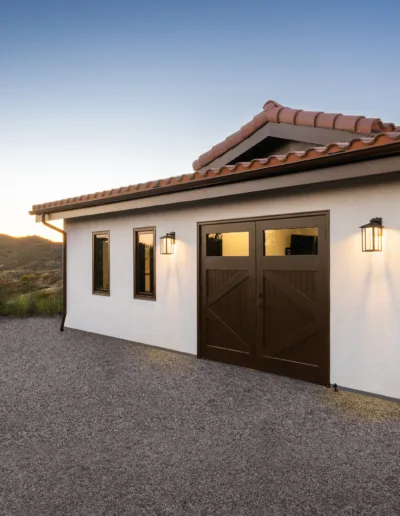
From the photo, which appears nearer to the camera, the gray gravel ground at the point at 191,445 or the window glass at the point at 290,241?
the gray gravel ground at the point at 191,445

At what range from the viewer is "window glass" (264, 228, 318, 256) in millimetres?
5656

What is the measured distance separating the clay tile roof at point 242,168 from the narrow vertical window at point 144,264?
938mm

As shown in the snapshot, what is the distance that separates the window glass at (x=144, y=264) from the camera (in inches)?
322

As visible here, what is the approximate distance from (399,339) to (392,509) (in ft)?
7.74

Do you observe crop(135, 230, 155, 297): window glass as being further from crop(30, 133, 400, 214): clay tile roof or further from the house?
crop(30, 133, 400, 214): clay tile roof

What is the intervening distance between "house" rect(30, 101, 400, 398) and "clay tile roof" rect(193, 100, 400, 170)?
2cm

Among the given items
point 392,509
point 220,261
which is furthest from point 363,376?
point 220,261

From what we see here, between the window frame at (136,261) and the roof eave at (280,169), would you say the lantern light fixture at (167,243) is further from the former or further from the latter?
the roof eave at (280,169)

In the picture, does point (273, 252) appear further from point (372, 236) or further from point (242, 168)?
point (372, 236)

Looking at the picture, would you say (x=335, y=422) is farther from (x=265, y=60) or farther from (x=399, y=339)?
(x=265, y=60)

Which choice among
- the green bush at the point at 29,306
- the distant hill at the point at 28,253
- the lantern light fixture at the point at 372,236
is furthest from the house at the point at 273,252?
the distant hill at the point at 28,253

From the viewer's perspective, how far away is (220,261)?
22.2ft

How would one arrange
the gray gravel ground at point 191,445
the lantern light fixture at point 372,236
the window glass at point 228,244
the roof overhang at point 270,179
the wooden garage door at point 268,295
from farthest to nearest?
the window glass at point 228,244 → the wooden garage door at point 268,295 → the lantern light fixture at point 372,236 → the roof overhang at point 270,179 → the gray gravel ground at point 191,445

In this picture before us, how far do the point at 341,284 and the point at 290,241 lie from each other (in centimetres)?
114
